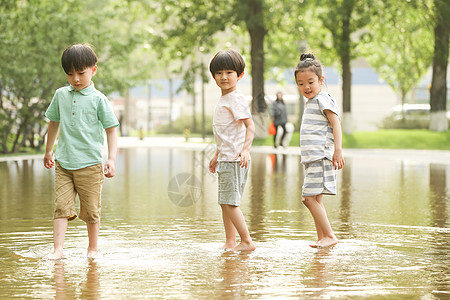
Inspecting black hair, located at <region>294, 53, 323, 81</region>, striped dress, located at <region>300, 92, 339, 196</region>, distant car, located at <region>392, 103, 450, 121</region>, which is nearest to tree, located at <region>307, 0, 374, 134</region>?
distant car, located at <region>392, 103, 450, 121</region>

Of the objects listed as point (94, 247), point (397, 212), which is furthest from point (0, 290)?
point (397, 212)

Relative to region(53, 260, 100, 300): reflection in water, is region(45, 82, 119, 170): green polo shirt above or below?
above

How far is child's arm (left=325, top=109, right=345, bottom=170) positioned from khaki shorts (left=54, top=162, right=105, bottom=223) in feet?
6.12

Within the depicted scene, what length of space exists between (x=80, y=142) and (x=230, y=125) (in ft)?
3.95

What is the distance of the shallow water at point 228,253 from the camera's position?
5.51 m

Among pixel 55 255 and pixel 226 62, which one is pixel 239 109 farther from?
pixel 55 255

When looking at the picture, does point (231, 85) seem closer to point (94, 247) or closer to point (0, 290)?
point (94, 247)

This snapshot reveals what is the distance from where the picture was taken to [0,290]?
5.46 m

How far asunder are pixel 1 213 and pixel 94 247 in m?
3.71

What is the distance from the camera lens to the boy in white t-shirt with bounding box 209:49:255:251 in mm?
7020

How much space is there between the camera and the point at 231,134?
278 inches

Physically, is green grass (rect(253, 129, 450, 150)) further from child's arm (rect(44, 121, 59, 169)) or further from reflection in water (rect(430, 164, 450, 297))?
child's arm (rect(44, 121, 59, 169))

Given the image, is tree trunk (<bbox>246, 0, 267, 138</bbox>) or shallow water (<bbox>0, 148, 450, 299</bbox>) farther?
tree trunk (<bbox>246, 0, 267, 138</bbox>)

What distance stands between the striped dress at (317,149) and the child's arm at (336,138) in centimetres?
5
